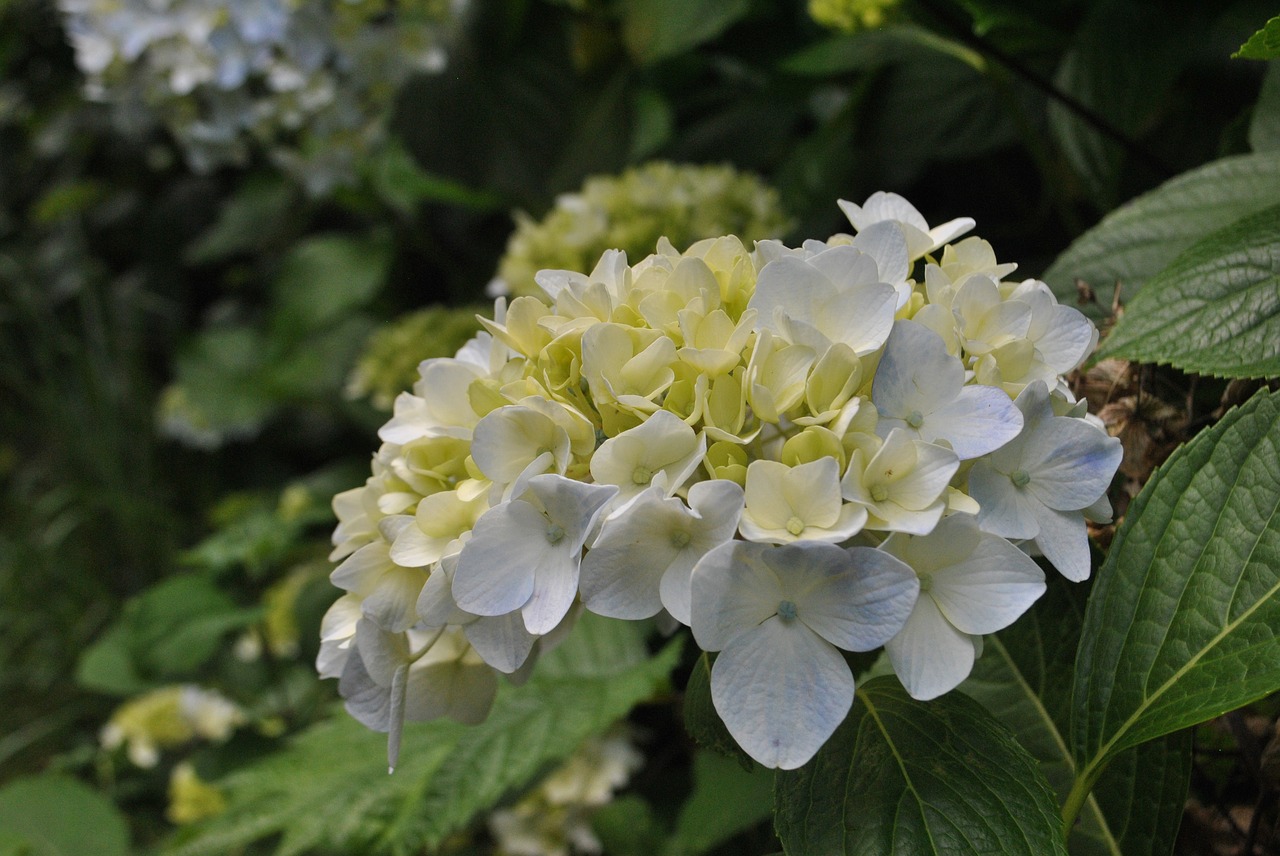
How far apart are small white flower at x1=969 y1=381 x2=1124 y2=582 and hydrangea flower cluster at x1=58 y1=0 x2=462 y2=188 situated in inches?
47.8

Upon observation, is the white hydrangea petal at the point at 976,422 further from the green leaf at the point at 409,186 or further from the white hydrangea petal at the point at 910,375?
the green leaf at the point at 409,186

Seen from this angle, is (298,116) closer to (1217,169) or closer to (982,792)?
(1217,169)

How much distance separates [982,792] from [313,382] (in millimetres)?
1599

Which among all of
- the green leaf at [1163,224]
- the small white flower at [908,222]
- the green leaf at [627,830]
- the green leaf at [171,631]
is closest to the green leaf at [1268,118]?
the green leaf at [1163,224]

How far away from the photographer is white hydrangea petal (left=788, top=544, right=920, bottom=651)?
32 centimetres

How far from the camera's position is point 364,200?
170 centimetres

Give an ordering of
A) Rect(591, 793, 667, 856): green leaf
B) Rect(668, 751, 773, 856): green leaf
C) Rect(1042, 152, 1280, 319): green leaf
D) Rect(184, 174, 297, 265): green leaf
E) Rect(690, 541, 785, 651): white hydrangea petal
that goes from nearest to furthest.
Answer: Rect(690, 541, 785, 651): white hydrangea petal < Rect(1042, 152, 1280, 319): green leaf < Rect(668, 751, 773, 856): green leaf < Rect(591, 793, 667, 856): green leaf < Rect(184, 174, 297, 265): green leaf

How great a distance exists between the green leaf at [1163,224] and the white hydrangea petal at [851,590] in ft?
1.02

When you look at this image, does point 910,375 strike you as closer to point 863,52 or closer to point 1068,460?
point 1068,460

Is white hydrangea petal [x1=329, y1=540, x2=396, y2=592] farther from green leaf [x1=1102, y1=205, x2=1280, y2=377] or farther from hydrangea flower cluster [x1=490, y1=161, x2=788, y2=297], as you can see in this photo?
hydrangea flower cluster [x1=490, y1=161, x2=788, y2=297]

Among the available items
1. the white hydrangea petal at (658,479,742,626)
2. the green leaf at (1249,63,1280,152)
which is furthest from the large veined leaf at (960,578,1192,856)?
the green leaf at (1249,63,1280,152)

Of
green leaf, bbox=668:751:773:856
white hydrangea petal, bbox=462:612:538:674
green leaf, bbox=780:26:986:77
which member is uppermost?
green leaf, bbox=780:26:986:77

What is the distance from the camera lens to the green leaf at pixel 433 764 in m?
0.65

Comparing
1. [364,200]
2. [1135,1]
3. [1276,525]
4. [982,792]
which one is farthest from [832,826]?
[364,200]
